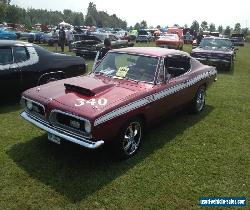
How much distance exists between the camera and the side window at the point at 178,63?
6425 millimetres

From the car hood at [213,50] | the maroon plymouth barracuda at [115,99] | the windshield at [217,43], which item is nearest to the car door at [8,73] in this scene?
the maroon plymouth barracuda at [115,99]

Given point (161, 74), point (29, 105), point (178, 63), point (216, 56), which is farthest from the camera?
point (216, 56)

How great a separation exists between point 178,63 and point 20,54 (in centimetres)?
400

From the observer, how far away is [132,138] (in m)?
5.41

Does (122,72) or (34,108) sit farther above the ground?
(122,72)

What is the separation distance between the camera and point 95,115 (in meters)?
4.47

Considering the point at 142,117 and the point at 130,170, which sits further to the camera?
the point at 142,117

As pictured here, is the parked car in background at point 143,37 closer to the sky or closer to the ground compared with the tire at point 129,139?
closer to the sky

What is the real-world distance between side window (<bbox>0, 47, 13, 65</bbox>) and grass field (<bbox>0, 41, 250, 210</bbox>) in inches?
57.0

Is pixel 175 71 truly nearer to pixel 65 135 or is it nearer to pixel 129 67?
pixel 129 67

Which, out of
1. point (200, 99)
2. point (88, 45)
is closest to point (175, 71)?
point (200, 99)

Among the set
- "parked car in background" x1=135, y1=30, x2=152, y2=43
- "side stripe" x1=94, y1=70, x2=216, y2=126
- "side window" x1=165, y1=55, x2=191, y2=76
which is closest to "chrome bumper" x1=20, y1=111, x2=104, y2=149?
"side stripe" x1=94, y1=70, x2=216, y2=126

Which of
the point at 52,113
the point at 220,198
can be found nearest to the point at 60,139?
the point at 52,113

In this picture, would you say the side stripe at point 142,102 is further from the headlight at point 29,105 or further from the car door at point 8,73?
the car door at point 8,73
